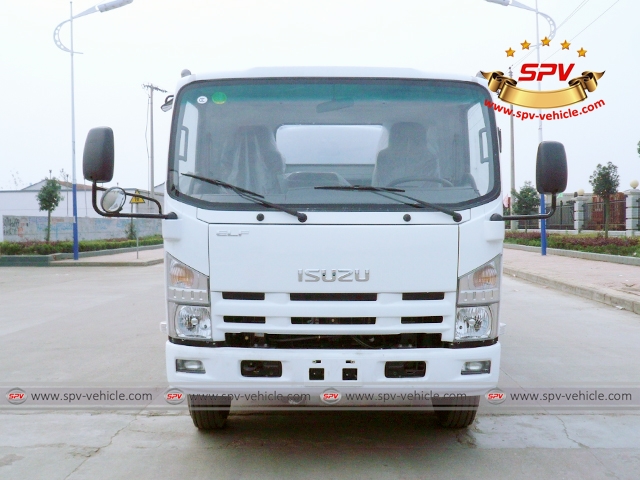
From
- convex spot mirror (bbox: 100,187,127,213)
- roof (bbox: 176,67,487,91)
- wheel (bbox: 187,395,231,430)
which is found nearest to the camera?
convex spot mirror (bbox: 100,187,127,213)

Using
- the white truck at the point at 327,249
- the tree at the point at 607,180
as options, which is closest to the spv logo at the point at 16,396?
the white truck at the point at 327,249

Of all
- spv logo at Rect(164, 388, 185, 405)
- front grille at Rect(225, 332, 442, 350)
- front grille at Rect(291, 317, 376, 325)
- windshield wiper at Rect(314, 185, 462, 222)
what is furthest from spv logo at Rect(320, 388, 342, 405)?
spv logo at Rect(164, 388, 185, 405)

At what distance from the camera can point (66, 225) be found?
33031 millimetres

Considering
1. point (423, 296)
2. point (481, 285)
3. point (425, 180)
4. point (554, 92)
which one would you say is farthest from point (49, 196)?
point (481, 285)

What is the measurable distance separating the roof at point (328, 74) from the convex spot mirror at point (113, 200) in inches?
31.0

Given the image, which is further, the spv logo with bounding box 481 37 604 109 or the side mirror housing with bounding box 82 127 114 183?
the spv logo with bounding box 481 37 604 109

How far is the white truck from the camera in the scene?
407 centimetres

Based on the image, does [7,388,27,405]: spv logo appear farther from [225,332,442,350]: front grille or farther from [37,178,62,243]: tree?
[37,178,62,243]: tree

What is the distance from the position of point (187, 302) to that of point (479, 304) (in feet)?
5.65

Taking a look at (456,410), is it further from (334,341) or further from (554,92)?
(554,92)

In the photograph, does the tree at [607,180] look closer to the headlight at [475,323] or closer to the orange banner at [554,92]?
the orange banner at [554,92]

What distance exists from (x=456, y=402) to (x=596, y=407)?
161 cm

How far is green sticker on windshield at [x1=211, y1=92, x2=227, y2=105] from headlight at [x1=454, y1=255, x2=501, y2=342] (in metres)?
1.86

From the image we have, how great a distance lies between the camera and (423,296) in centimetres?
414
